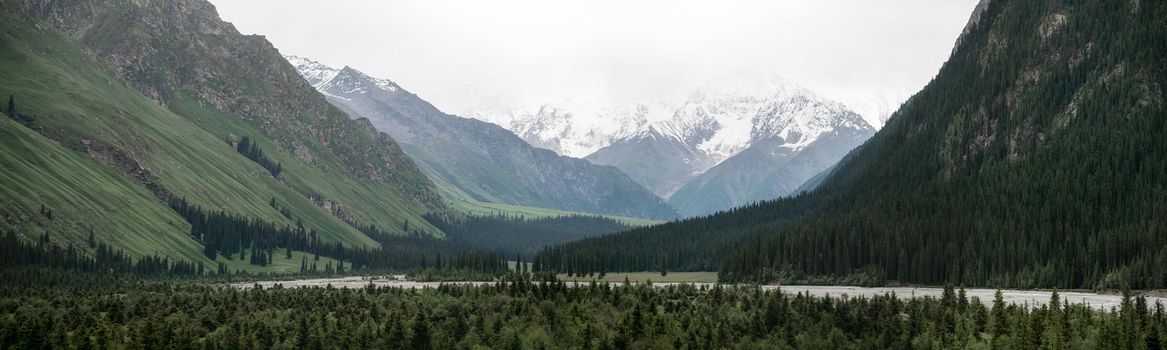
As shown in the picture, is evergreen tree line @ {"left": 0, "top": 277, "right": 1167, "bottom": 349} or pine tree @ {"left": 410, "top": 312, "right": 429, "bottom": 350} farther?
pine tree @ {"left": 410, "top": 312, "right": 429, "bottom": 350}

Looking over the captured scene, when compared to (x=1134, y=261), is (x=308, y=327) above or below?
below

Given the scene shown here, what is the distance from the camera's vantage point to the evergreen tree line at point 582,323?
116125mm

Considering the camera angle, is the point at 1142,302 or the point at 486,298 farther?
the point at 486,298

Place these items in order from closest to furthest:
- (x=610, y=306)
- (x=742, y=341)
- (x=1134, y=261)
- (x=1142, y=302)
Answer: (x=1142, y=302) → (x=742, y=341) → (x=610, y=306) → (x=1134, y=261)

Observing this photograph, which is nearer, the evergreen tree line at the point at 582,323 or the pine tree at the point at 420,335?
the evergreen tree line at the point at 582,323

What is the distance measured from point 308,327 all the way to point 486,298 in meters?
30.1

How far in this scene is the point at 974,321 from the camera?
396 feet

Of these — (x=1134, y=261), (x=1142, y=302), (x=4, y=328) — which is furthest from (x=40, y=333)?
(x=1134, y=261)

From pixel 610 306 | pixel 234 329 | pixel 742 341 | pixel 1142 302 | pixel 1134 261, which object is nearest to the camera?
pixel 1142 302

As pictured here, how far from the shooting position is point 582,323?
13788 cm

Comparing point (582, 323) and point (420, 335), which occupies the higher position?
point (582, 323)

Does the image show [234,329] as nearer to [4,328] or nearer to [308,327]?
[308,327]

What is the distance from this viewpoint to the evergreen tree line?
116 meters

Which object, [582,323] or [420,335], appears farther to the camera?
[582,323]
